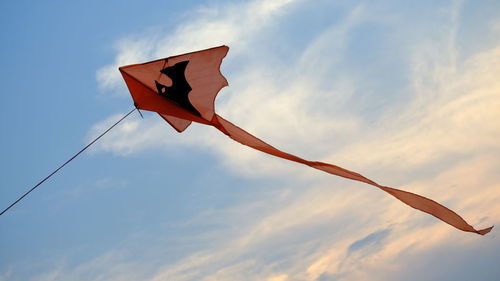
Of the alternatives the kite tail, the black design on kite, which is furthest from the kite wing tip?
the black design on kite

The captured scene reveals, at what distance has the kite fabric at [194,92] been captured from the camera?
8125mm

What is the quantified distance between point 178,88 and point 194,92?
0.31 meters

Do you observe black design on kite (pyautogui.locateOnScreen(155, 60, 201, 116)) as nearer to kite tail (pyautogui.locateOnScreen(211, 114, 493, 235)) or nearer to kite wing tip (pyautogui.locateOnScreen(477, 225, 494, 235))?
kite tail (pyautogui.locateOnScreen(211, 114, 493, 235))

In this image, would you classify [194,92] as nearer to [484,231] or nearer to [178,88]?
[178,88]

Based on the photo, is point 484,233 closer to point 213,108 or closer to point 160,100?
point 213,108

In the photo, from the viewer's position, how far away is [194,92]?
28.0 feet

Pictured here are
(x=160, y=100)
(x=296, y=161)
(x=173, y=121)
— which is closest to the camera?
(x=296, y=161)

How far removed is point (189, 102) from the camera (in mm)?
8523

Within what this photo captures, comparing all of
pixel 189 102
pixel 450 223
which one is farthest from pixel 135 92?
pixel 450 223

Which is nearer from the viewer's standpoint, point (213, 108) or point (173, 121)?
point (213, 108)

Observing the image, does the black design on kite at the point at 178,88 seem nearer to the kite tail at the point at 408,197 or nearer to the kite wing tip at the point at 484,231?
the kite tail at the point at 408,197

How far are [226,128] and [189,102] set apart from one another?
0.96 metres

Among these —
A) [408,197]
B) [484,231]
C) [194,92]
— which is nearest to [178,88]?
[194,92]

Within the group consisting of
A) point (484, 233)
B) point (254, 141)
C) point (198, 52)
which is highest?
point (198, 52)
